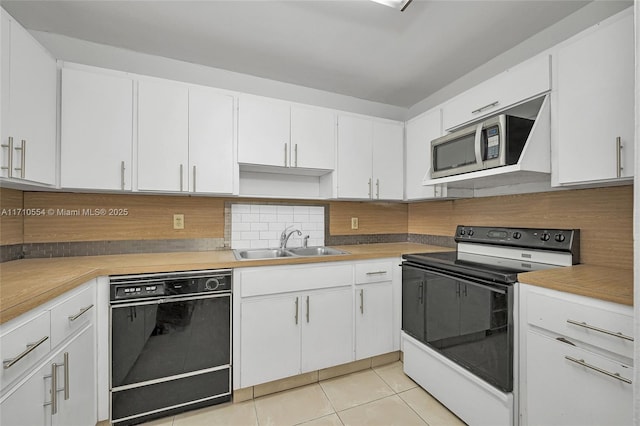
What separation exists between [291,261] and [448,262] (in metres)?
1.02

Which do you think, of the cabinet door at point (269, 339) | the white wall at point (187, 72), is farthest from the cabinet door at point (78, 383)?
the white wall at point (187, 72)

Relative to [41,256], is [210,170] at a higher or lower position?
higher

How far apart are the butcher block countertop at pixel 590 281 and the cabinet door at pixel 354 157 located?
4.48 feet

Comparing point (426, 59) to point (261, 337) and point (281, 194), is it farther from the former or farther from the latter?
point (261, 337)

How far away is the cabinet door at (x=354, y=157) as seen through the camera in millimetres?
2385

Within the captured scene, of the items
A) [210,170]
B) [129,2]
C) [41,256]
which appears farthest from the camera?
[210,170]

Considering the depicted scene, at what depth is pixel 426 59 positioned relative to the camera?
7.08 ft

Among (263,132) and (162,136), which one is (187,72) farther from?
(263,132)

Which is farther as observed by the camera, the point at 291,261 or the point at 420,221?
the point at 420,221

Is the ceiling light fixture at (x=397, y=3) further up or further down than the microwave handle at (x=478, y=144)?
further up

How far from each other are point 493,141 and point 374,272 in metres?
1.18

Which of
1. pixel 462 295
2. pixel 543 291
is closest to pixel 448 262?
pixel 462 295

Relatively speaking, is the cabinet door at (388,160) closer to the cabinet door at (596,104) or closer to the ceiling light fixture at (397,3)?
the ceiling light fixture at (397,3)

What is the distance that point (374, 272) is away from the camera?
2158mm
